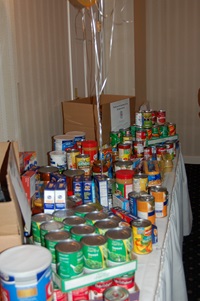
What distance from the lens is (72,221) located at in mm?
1206

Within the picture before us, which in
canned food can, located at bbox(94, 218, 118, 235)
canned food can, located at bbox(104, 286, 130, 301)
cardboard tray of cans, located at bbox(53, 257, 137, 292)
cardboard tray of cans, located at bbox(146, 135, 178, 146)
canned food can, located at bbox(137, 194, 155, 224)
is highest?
cardboard tray of cans, located at bbox(146, 135, 178, 146)

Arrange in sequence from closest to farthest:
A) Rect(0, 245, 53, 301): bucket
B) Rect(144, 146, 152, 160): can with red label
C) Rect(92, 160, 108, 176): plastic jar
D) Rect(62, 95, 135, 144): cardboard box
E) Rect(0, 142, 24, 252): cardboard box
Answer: Rect(0, 245, 53, 301): bucket
Rect(0, 142, 24, 252): cardboard box
Rect(92, 160, 108, 176): plastic jar
Rect(144, 146, 152, 160): can with red label
Rect(62, 95, 135, 144): cardboard box

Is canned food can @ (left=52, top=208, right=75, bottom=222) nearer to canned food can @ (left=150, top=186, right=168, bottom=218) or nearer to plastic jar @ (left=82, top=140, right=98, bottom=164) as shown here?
canned food can @ (left=150, top=186, right=168, bottom=218)

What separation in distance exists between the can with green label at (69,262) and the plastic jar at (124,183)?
0.68 m

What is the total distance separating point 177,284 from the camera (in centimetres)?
166

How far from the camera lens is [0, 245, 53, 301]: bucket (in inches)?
34.1

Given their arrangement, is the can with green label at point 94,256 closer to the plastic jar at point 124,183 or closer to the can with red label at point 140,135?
the plastic jar at point 124,183

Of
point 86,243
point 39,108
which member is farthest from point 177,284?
point 39,108

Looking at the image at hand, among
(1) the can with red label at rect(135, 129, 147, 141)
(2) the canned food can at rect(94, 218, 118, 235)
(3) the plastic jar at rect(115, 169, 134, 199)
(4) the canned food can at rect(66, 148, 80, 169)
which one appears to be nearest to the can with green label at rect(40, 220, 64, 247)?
(2) the canned food can at rect(94, 218, 118, 235)

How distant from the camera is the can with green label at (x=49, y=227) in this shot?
1.15m

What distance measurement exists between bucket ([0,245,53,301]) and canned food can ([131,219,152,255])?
0.40 metres

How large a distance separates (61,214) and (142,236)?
11.0 inches

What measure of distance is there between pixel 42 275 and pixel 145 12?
403cm

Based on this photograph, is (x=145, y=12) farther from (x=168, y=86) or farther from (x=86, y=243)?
(x=86, y=243)
